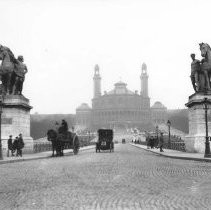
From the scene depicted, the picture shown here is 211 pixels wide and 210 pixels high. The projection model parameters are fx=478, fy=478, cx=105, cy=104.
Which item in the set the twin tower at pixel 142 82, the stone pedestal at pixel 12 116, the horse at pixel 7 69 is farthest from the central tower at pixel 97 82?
the stone pedestal at pixel 12 116

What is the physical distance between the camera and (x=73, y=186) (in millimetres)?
10203

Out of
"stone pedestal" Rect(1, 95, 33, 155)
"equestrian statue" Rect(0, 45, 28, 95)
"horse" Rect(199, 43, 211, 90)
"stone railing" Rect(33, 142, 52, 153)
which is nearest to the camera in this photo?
"horse" Rect(199, 43, 211, 90)

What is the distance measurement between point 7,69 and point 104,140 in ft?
38.5

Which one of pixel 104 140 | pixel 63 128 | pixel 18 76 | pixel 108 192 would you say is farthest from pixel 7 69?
pixel 108 192

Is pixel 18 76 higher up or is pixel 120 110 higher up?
pixel 120 110

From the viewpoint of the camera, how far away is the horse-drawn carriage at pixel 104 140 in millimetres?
36469

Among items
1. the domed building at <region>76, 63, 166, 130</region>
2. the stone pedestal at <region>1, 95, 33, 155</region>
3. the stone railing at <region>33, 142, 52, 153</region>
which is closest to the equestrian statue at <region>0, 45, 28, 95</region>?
the stone pedestal at <region>1, 95, 33, 155</region>

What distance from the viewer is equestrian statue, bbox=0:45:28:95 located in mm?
27969

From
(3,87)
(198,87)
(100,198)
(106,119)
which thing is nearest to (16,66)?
(3,87)

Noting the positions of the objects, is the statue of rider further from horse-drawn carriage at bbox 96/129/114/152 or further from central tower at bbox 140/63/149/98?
central tower at bbox 140/63/149/98

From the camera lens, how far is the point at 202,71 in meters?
27.5

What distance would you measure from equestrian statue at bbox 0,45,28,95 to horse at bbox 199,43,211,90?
34.8ft

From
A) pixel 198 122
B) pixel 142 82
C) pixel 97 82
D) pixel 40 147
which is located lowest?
pixel 40 147

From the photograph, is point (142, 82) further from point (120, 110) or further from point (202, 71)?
point (202, 71)
